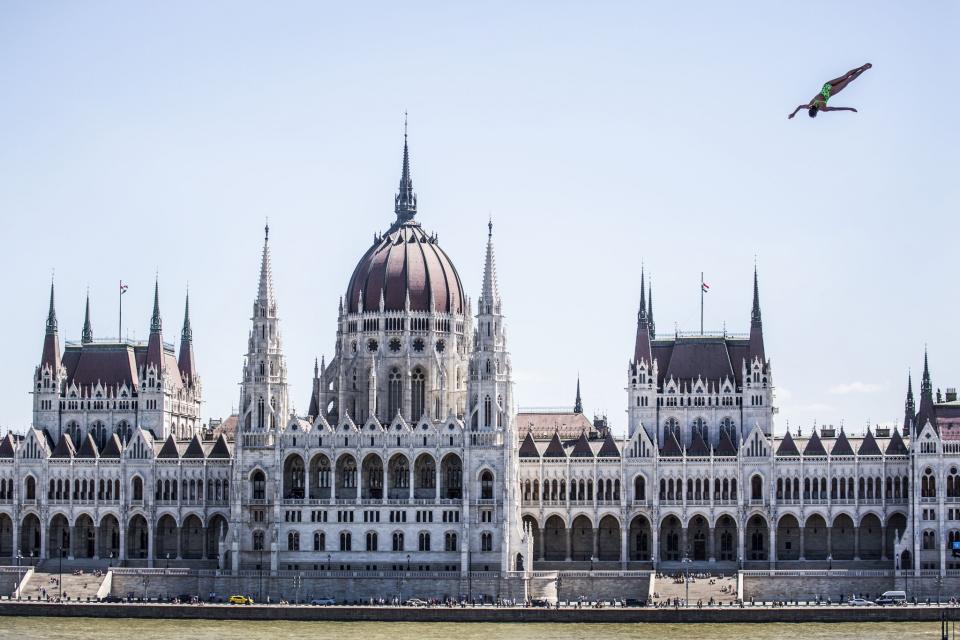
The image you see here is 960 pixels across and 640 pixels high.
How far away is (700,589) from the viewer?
135125mm

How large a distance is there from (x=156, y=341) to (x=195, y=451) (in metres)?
13.2

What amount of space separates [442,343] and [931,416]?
37337 millimetres

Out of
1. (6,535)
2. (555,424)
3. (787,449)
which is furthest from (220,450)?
(787,449)

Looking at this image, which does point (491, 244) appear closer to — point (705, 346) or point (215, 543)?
point (705, 346)

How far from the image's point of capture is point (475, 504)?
5581 inches

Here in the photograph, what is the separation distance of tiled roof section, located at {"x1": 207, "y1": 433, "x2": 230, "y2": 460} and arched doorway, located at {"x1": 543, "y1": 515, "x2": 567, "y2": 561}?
2449cm

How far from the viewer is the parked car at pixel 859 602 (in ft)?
422

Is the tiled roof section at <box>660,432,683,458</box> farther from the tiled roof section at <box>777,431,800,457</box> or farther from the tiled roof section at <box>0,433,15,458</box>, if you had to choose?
the tiled roof section at <box>0,433,15,458</box>

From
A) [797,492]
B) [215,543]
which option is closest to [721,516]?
[797,492]

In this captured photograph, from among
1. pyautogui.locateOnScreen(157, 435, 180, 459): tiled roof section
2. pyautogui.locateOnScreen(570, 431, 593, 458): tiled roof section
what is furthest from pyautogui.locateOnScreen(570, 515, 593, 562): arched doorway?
pyautogui.locateOnScreen(157, 435, 180, 459): tiled roof section

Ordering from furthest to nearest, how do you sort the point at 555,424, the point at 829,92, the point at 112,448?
the point at 555,424
the point at 112,448
the point at 829,92

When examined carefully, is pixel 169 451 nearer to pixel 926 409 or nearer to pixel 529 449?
pixel 529 449

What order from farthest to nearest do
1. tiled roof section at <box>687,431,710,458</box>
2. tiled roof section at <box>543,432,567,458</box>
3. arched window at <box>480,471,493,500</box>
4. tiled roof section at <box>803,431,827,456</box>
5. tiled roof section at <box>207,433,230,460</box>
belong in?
tiled roof section at <box>207,433,230,460</box>, tiled roof section at <box>543,432,567,458</box>, tiled roof section at <box>687,431,710,458</box>, tiled roof section at <box>803,431,827,456</box>, arched window at <box>480,471,493,500</box>

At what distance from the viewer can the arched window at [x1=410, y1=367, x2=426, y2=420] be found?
155 metres
